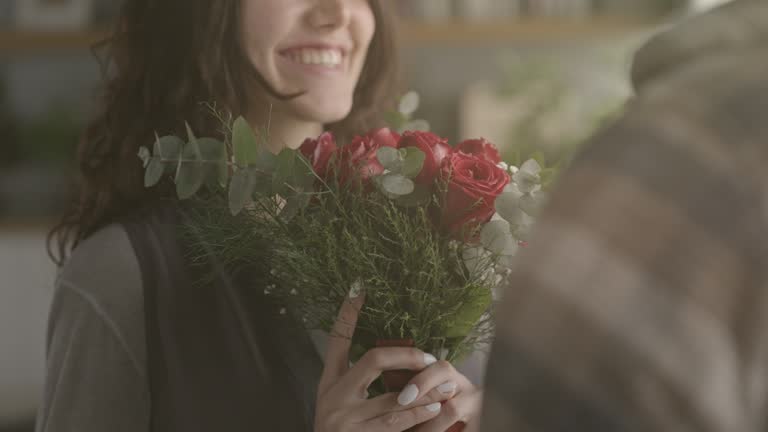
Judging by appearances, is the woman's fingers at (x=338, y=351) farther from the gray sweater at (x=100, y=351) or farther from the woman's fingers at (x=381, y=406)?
the gray sweater at (x=100, y=351)

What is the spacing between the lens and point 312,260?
2.53 ft

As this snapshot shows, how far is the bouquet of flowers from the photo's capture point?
29.4 inches

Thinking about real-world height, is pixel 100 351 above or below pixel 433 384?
below

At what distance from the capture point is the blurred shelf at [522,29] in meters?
3.36

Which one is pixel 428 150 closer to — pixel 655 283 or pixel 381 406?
pixel 381 406

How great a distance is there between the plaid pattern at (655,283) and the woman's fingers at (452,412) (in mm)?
448

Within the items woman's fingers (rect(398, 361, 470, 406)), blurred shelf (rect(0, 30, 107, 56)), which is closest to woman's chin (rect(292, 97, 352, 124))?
woman's fingers (rect(398, 361, 470, 406))

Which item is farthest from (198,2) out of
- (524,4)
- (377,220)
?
(524,4)

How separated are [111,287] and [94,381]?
4.4 inches

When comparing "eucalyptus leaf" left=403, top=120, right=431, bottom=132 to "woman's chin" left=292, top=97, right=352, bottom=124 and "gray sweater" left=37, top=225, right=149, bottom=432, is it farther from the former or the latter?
"gray sweater" left=37, top=225, right=149, bottom=432

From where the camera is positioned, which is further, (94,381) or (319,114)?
(319,114)

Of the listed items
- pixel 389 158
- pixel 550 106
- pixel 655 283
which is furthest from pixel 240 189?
pixel 550 106

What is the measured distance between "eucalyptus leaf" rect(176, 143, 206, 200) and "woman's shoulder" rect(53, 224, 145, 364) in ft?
0.74

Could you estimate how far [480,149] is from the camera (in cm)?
86
